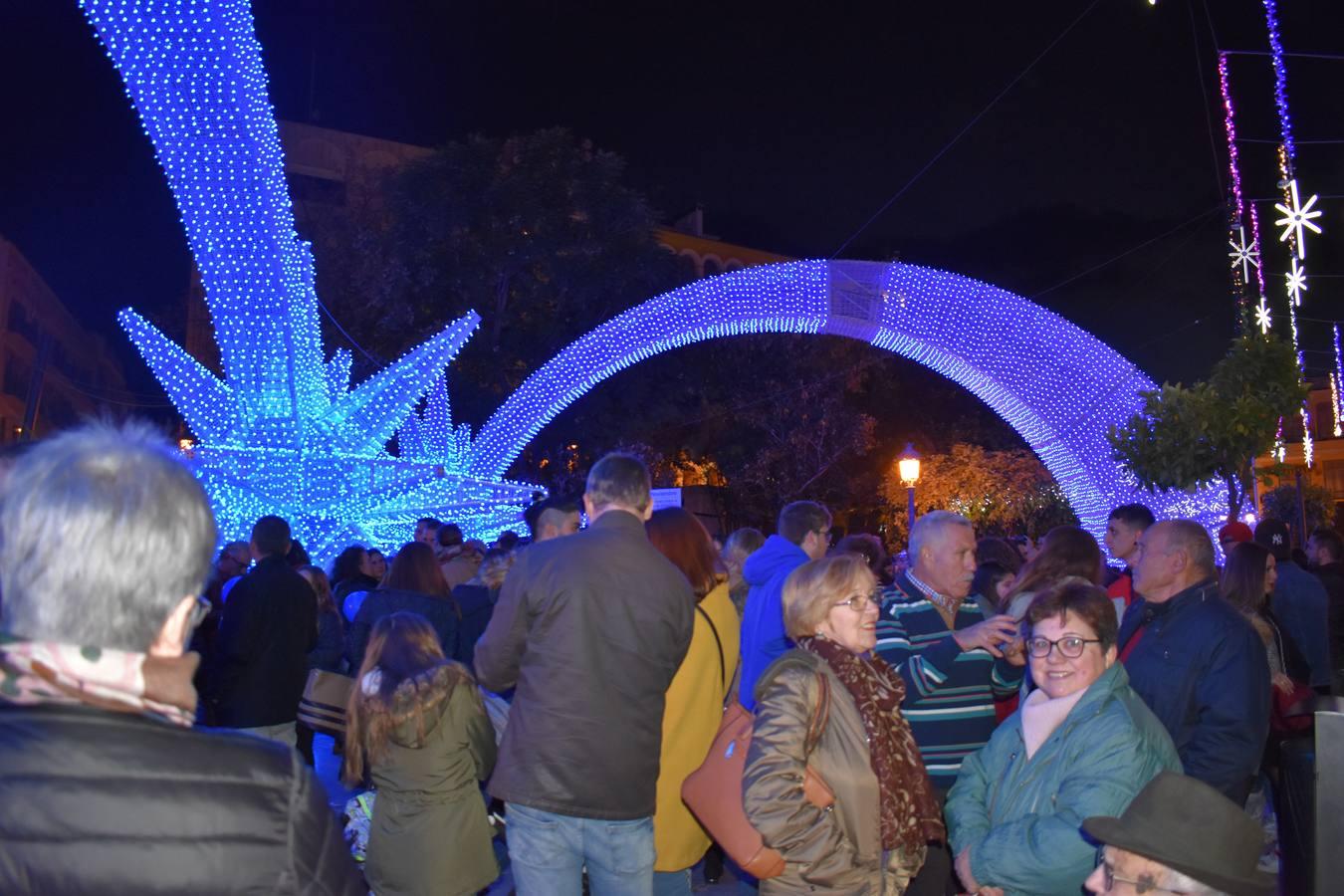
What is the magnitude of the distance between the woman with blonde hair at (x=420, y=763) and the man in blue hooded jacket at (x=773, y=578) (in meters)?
1.34

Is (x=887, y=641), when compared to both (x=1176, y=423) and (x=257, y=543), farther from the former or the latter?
(x=1176, y=423)

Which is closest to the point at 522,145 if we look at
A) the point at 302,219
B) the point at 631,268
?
the point at 631,268

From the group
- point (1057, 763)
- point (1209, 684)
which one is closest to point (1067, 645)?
point (1057, 763)

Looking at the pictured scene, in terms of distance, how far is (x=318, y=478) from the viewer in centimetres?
1334

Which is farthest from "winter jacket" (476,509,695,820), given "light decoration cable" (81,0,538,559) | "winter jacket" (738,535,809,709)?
"light decoration cable" (81,0,538,559)

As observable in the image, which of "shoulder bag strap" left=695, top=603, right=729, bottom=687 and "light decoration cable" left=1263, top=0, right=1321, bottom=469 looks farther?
"light decoration cable" left=1263, top=0, right=1321, bottom=469

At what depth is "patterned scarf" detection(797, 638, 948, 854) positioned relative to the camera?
11.0 feet

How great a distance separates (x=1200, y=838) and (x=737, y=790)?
54.9 inches

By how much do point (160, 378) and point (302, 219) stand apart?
1949 centimetres

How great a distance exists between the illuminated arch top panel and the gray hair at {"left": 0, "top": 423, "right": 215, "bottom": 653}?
13511 mm

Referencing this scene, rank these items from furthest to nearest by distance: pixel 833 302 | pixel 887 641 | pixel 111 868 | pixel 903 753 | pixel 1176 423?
pixel 833 302, pixel 1176 423, pixel 887 641, pixel 903 753, pixel 111 868

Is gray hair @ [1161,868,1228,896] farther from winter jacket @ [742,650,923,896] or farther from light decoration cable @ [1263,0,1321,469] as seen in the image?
light decoration cable @ [1263,0,1321,469]

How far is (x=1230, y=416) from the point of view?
10781 mm

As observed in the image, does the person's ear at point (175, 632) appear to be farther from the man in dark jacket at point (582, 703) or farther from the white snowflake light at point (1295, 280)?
the white snowflake light at point (1295, 280)
